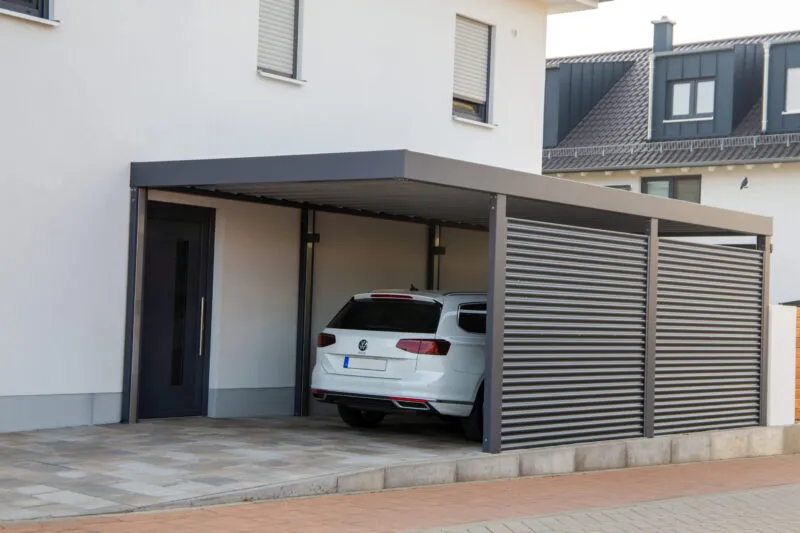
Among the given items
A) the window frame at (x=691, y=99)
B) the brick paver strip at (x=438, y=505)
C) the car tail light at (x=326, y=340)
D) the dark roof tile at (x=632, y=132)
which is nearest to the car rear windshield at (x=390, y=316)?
the car tail light at (x=326, y=340)

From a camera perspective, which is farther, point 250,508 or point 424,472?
point 424,472

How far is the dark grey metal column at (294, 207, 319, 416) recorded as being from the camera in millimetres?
15352

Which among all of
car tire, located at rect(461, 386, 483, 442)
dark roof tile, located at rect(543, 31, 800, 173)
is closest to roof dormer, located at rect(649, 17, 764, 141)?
dark roof tile, located at rect(543, 31, 800, 173)

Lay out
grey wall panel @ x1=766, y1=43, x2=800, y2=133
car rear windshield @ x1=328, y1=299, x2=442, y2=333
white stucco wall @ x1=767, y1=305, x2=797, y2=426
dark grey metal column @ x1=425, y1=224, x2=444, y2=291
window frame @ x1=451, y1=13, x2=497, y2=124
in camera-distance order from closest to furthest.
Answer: car rear windshield @ x1=328, y1=299, x2=442, y2=333 < white stucco wall @ x1=767, y1=305, x2=797, y2=426 < dark grey metal column @ x1=425, y1=224, x2=444, y2=291 < window frame @ x1=451, y1=13, x2=497, y2=124 < grey wall panel @ x1=766, y1=43, x2=800, y2=133

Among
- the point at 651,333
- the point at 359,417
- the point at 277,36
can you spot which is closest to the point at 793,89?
the point at 651,333

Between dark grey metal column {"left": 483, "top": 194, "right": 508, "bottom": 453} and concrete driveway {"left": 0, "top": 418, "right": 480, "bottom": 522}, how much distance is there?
298 mm

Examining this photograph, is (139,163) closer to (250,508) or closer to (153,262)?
(153,262)

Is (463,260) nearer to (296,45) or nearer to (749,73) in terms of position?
(296,45)

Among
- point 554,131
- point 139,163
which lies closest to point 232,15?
point 139,163

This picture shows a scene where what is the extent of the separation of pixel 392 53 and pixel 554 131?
57.0 ft

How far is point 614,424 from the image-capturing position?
13.9 meters

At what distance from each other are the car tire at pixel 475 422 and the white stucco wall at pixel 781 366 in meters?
5.85

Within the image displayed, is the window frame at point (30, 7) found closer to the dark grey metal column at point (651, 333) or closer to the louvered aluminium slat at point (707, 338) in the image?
the dark grey metal column at point (651, 333)

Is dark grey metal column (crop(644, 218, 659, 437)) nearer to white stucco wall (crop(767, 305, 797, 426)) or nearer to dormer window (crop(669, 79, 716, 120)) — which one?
white stucco wall (crop(767, 305, 797, 426))
